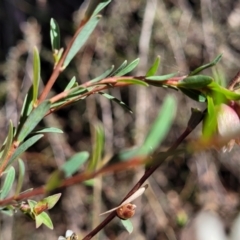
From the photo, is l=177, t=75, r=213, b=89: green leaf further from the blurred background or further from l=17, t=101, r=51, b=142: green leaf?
the blurred background

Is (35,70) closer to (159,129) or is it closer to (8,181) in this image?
(8,181)

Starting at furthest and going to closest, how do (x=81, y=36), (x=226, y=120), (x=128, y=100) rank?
1. (x=128, y=100)
2. (x=81, y=36)
3. (x=226, y=120)

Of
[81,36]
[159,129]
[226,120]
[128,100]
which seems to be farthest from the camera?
[128,100]

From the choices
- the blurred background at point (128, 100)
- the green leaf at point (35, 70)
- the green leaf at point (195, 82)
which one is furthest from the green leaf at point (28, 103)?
the blurred background at point (128, 100)

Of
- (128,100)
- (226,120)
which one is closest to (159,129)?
(226,120)

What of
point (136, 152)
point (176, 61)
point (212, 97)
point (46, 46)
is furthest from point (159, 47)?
point (136, 152)

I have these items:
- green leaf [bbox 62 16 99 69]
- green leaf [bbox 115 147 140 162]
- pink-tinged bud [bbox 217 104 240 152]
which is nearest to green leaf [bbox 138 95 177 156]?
green leaf [bbox 115 147 140 162]

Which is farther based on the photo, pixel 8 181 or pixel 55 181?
pixel 8 181
